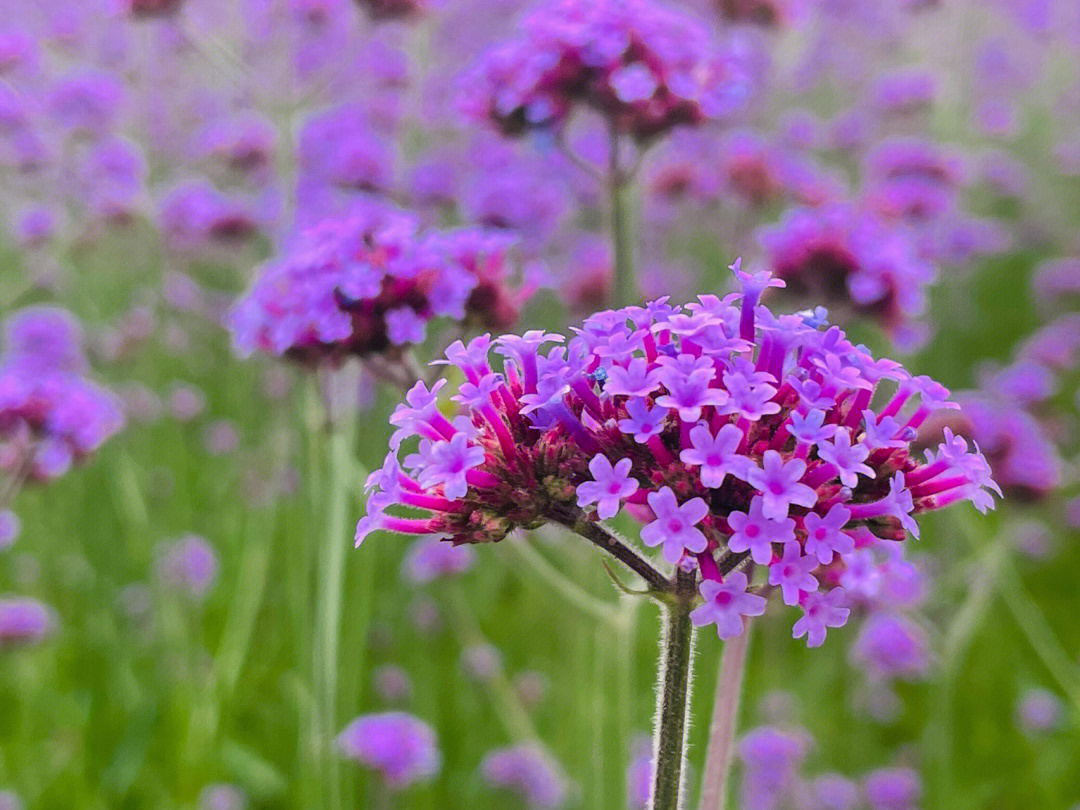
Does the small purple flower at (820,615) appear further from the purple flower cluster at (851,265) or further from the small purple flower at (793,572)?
the purple flower cluster at (851,265)

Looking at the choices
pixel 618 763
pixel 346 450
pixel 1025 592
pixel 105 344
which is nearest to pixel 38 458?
pixel 346 450

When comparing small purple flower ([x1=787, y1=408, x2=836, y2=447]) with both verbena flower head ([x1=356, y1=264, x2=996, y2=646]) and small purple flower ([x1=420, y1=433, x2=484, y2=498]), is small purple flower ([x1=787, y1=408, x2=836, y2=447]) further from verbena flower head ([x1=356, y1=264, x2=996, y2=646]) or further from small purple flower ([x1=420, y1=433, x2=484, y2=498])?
small purple flower ([x1=420, y1=433, x2=484, y2=498])

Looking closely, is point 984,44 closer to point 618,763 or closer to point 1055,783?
point 1055,783

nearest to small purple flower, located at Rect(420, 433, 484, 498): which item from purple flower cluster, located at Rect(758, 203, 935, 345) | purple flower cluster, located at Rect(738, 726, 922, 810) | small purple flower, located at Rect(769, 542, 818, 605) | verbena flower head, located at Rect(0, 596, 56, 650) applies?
small purple flower, located at Rect(769, 542, 818, 605)

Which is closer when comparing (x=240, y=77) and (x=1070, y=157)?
(x=240, y=77)

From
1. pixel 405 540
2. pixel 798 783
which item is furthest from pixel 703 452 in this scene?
pixel 405 540

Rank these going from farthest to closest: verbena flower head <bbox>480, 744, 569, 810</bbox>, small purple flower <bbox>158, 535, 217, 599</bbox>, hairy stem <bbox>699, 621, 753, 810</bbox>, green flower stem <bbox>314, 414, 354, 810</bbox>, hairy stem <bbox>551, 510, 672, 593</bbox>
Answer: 1. small purple flower <bbox>158, 535, 217, 599</bbox>
2. verbena flower head <bbox>480, 744, 569, 810</bbox>
3. green flower stem <bbox>314, 414, 354, 810</bbox>
4. hairy stem <bbox>699, 621, 753, 810</bbox>
5. hairy stem <bbox>551, 510, 672, 593</bbox>

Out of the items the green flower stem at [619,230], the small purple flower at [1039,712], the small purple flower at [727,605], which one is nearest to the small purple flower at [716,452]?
the small purple flower at [727,605]
